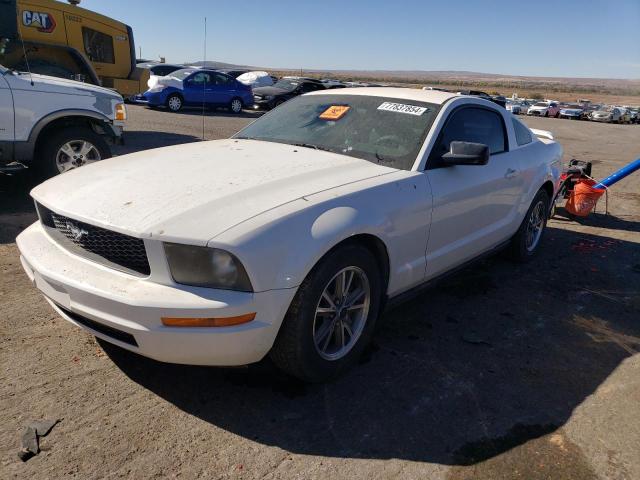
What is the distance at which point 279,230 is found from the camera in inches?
97.7

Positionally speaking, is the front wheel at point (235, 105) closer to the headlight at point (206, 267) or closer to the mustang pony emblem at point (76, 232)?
the mustang pony emblem at point (76, 232)

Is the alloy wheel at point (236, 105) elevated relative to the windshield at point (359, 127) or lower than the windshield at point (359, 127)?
lower

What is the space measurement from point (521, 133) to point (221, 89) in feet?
53.3

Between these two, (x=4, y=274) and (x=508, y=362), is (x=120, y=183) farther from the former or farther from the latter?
(x=508, y=362)

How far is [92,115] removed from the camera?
632cm

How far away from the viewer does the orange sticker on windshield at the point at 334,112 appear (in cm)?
398

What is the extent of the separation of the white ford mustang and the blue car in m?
14.6

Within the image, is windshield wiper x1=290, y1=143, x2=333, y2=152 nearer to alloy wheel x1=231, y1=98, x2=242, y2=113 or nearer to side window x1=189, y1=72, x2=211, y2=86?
side window x1=189, y1=72, x2=211, y2=86

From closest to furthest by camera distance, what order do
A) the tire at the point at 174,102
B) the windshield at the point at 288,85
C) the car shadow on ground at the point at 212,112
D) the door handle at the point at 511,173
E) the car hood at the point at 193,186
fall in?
the car hood at the point at 193,186 → the door handle at the point at 511,173 → the tire at the point at 174,102 → the car shadow on ground at the point at 212,112 → the windshield at the point at 288,85

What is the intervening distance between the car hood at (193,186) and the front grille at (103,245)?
0.22ft

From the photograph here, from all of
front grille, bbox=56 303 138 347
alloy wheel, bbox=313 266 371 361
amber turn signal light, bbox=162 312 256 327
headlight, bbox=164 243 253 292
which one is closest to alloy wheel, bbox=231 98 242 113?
alloy wheel, bbox=313 266 371 361

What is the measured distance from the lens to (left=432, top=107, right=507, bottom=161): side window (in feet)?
12.2

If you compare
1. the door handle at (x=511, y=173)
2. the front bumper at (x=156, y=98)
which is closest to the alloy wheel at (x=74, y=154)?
the door handle at (x=511, y=173)

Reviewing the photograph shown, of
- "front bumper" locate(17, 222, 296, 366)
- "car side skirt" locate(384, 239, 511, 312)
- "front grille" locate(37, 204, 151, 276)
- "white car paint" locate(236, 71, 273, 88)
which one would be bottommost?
"white car paint" locate(236, 71, 273, 88)
